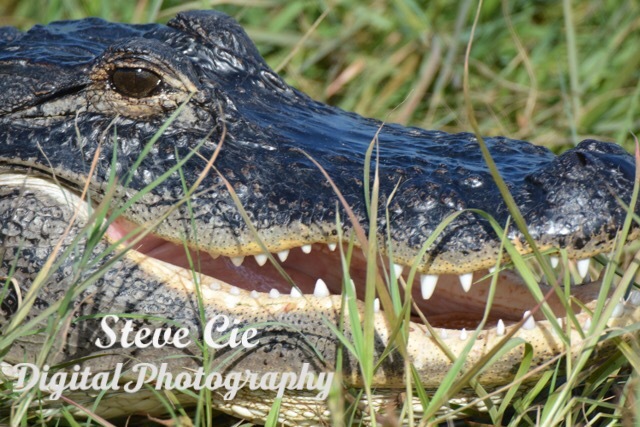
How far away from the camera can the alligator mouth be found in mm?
2219

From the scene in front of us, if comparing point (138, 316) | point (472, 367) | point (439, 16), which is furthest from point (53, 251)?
point (439, 16)

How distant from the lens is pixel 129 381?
2.23 meters

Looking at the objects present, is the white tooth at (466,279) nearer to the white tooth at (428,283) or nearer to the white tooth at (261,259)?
the white tooth at (428,283)

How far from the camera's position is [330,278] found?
2475 millimetres

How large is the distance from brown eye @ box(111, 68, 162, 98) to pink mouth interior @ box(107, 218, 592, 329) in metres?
0.36

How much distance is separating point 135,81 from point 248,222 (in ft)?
2.03

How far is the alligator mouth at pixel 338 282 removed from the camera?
7.28 ft

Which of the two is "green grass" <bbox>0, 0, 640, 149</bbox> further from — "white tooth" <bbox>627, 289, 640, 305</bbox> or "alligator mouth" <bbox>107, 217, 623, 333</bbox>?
"white tooth" <bbox>627, 289, 640, 305</bbox>

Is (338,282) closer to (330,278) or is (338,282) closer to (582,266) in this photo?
(330,278)

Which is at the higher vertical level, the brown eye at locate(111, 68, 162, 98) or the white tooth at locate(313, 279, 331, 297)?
the brown eye at locate(111, 68, 162, 98)

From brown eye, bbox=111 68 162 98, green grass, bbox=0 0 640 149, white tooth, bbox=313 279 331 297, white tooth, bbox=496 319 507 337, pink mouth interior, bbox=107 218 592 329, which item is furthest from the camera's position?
green grass, bbox=0 0 640 149

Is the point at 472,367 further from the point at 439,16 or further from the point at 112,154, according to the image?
the point at 439,16

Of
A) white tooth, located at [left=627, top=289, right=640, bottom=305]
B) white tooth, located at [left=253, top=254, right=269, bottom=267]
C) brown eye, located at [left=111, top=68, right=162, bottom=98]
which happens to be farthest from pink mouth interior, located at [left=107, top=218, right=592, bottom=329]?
brown eye, located at [left=111, top=68, right=162, bottom=98]

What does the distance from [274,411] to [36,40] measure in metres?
1.42
